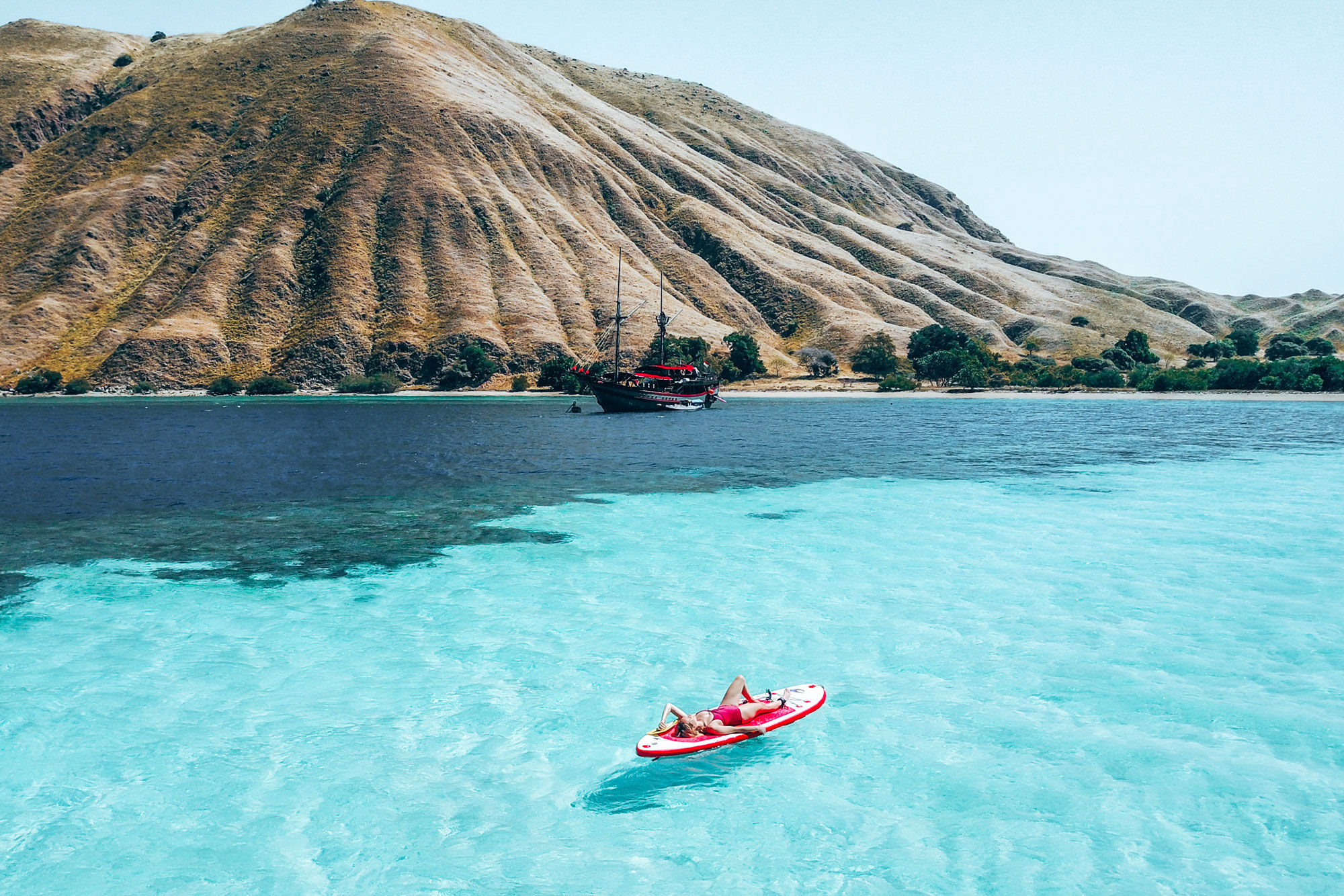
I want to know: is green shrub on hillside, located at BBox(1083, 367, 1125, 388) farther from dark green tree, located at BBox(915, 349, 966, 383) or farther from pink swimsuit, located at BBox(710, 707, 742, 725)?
pink swimsuit, located at BBox(710, 707, 742, 725)

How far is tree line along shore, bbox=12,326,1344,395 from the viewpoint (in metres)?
137

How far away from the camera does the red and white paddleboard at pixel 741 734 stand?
1416cm

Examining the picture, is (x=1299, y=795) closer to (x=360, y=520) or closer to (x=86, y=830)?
(x=86, y=830)

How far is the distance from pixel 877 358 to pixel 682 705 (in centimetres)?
15160

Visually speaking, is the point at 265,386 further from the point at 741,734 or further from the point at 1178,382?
the point at 1178,382

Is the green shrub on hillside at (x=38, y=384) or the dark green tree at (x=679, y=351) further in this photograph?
the dark green tree at (x=679, y=351)

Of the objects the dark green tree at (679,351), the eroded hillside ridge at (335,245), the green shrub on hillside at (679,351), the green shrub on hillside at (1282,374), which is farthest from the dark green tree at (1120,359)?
the green shrub on hillside at (679,351)

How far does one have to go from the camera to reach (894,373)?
160875 millimetres

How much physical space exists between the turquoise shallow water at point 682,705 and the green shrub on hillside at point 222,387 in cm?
11874

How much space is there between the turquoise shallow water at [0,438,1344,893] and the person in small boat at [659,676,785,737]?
0.55 metres

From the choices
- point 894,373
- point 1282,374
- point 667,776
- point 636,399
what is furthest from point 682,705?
point 1282,374

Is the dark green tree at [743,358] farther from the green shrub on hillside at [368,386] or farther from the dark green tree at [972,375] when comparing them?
the green shrub on hillside at [368,386]

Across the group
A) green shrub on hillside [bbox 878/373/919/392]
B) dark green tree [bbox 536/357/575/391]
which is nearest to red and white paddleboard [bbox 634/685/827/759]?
dark green tree [bbox 536/357/575/391]

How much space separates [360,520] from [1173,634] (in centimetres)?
2957
